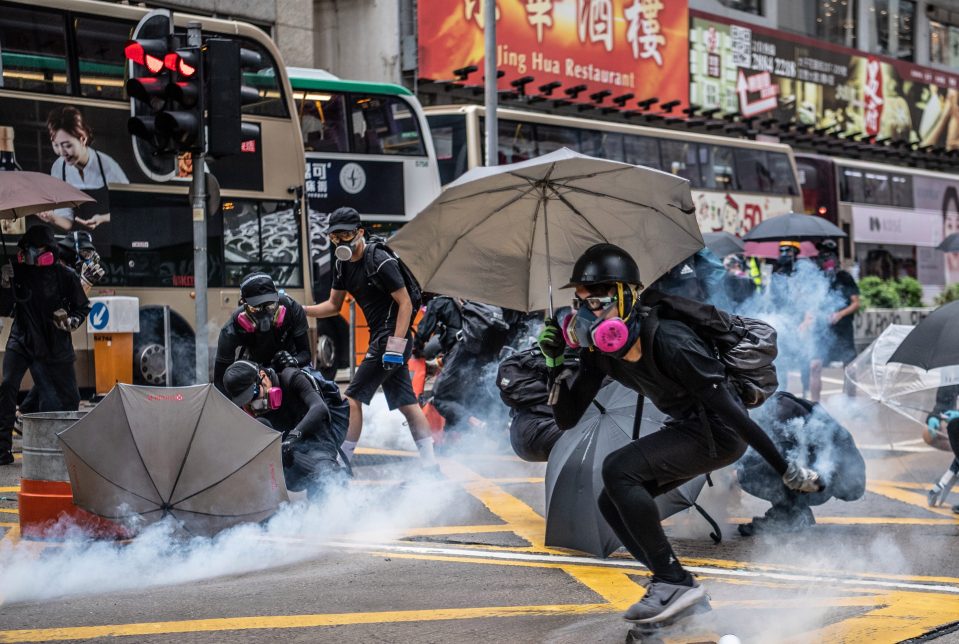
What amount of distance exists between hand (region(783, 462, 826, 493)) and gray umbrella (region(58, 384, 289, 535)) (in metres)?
2.46

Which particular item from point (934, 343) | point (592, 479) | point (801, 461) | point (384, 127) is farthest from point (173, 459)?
point (384, 127)

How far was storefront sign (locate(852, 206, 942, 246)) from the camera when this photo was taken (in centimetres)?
2861

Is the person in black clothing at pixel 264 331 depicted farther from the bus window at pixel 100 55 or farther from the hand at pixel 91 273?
the bus window at pixel 100 55

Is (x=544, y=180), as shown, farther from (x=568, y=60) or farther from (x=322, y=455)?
(x=568, y=60)

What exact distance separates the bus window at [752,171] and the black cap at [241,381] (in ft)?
62.4

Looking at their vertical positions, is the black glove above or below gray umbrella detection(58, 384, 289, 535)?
above

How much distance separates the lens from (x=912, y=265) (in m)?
30.6

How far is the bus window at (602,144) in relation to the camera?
20250mm

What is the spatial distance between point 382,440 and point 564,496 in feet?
13.5

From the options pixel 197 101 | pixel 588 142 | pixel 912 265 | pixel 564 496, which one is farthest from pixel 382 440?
pixel 912 265

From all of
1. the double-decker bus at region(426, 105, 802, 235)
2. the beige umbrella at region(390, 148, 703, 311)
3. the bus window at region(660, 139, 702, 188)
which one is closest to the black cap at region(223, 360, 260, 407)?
the beige umbrella at region(390, 148, 703, 311)

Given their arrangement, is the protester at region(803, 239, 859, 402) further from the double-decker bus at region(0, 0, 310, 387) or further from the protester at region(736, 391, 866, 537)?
the double-decker bus at region(0, 0, 310, 387)

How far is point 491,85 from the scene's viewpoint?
15.8m

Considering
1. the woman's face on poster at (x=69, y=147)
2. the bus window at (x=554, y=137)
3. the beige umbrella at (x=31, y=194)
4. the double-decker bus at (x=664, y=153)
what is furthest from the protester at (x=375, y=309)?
the bus window at (x=554, y=137)
